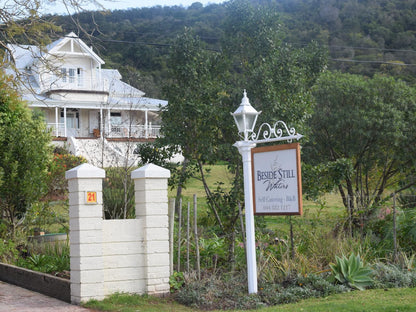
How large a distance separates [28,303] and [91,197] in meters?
1.93

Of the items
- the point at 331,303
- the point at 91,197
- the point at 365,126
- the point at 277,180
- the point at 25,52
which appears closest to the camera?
the point at 331,303

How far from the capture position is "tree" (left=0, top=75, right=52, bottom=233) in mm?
12438

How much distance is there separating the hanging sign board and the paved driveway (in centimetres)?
314

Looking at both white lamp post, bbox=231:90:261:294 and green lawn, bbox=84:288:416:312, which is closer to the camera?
green lawn, bbox=84:288:416:312

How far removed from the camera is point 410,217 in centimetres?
1208

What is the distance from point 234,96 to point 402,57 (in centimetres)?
4317

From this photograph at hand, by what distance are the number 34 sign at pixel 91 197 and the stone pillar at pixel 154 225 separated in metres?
0.81

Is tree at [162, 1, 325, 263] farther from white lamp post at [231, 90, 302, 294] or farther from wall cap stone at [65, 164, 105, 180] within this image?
wall cap stone at [65, 164, 105, 180]

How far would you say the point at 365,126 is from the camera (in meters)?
16.7

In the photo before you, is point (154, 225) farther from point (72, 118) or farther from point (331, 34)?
point (331, 34)

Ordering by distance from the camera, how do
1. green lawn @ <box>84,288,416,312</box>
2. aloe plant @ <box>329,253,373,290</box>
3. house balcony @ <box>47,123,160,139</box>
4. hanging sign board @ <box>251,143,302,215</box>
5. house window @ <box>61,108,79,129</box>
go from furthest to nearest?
house window @ <box>61,108,79,129</box> → house balcony @ <box>47,123,160,139</box> → aloe plant @ <box>329,253,373,290</box> → hanging sign board @ <box>251,143,302,215</box> → green lawn @ <box>84,288,416,312</box>

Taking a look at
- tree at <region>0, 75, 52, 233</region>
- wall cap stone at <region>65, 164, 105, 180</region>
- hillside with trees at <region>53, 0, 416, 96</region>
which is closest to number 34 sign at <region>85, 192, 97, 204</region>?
wall cap stone at <region>65, 164, 105, 180</region>

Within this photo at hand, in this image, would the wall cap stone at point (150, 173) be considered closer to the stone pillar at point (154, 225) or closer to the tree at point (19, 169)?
the stone pillar at point (154, 225)

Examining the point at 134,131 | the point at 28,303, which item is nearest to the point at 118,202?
the point at 28,303
